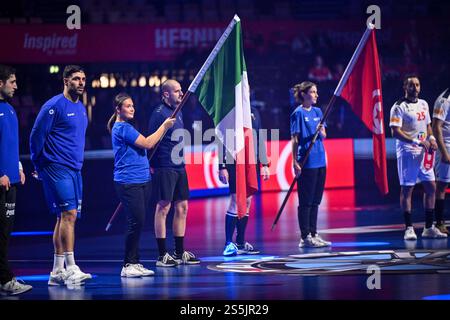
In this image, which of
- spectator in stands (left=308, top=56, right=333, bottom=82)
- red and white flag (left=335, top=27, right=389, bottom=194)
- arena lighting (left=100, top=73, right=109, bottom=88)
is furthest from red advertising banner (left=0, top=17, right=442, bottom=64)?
red and white flag (left=335, top=27, right=389, bottom=194)

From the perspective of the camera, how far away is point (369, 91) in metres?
11.8

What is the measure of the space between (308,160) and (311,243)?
1.07 m

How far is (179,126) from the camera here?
415 inches

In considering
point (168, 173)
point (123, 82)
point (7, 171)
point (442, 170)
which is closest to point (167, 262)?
point (168, 173)

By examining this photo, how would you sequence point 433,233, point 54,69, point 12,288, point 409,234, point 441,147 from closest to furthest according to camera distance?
point 12,288 < point 409,234 < point 433,233 < point 441,147 < point 54,69

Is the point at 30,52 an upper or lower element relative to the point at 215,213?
upper

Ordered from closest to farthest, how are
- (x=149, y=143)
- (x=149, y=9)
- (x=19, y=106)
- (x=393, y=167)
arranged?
(x=149, y=143), (x=393, y=167), (x=19, y=106), (x=149, y=9)

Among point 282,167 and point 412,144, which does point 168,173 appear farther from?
point 282,167

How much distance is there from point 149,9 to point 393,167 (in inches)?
374

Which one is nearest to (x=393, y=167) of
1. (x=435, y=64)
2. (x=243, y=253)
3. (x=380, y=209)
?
(x=380, y=209)

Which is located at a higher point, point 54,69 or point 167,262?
point 54,69

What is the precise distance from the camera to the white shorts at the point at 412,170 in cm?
1239

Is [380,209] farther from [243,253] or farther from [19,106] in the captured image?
[19,106]

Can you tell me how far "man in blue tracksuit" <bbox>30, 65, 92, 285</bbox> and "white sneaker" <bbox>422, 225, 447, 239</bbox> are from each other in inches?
204
